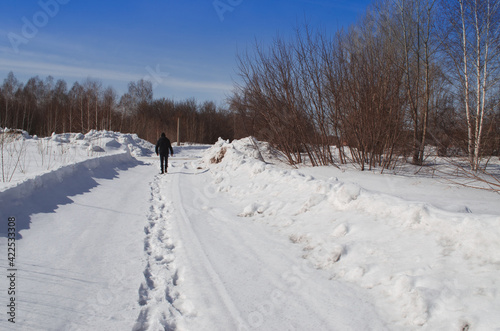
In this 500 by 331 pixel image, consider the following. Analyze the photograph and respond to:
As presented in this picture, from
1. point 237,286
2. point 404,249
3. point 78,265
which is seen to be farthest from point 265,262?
point 78,265

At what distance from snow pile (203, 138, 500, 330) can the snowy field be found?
1cm

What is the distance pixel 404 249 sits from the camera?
146 inches

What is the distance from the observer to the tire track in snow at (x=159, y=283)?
9.62ft

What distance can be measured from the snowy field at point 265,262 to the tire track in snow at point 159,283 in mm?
A: 16

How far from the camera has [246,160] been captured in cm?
1154

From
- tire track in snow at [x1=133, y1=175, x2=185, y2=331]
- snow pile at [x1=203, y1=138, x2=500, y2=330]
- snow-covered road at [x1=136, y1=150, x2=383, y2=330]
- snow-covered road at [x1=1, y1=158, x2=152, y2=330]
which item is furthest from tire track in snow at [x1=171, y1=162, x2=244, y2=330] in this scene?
snow pile at [x1=203, y1=138, x2=500, y2=330]

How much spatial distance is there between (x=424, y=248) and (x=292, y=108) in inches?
328

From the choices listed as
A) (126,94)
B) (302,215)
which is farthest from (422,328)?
(126,94)

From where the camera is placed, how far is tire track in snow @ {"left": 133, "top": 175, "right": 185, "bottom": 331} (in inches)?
115

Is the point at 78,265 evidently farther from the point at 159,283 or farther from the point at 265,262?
the point at 265,262

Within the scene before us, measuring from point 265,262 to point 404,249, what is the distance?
66.9 inches

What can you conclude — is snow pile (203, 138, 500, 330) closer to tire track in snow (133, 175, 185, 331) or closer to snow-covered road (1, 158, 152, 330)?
tire track in snow (133, 175, 185, 331)

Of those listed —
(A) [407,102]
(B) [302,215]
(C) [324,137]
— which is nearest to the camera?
(B) [302,215]

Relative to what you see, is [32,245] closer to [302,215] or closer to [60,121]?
[302,215]
